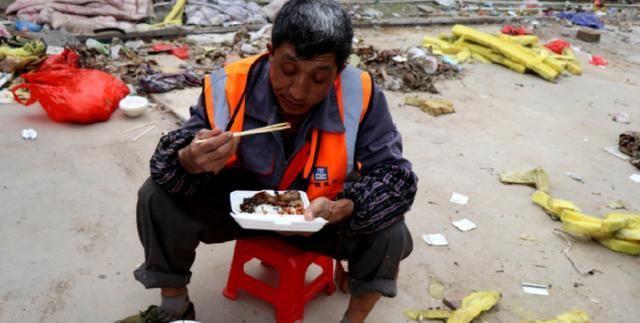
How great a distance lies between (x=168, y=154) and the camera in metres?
1.59

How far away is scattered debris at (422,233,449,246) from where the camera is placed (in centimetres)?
274

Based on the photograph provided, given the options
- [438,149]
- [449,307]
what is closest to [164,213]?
[449,307]

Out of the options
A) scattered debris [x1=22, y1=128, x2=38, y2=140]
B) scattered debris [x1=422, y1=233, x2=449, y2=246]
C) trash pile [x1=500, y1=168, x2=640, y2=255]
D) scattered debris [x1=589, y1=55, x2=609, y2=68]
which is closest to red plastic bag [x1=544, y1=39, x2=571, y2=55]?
scattered debris [x1=589, y1=55, x2=609, y2=68]

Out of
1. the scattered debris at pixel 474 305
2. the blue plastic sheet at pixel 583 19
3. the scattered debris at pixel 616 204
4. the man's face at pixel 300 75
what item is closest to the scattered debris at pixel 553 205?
the scattered debris at pixel 616 204

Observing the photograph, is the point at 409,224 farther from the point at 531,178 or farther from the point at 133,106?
the point at 133,106

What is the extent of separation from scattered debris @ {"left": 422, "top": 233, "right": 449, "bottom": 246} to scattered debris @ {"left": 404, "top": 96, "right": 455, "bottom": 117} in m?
2.08

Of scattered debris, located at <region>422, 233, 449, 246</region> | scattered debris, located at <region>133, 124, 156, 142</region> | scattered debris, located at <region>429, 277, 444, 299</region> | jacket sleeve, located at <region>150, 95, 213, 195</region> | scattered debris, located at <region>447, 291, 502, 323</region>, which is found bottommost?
scattered debris, located at <region>422, 233, 449, 246</region>

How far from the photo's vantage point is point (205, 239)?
71.3 inches

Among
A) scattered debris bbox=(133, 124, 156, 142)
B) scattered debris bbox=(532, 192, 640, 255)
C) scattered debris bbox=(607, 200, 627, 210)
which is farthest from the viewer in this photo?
scattered debris bbox=(133, 124, 156, 142)

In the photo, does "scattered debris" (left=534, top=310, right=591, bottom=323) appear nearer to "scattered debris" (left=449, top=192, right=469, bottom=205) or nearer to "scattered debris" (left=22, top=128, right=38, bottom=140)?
"scattered debris" (left=449, top=192, right=469, bottom=205)

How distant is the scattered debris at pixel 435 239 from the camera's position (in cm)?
274

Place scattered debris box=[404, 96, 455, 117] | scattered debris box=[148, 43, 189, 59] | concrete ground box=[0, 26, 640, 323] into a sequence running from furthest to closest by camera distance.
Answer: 1. scattered debris box=[148, 43, 189, 59]
2. scattered debris box=[404, 96, 455, 117]
3. concrete ground box=[0, 26, 640, 323]

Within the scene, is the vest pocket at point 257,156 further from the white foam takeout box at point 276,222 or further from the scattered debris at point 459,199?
the scattered debris at point 459,199

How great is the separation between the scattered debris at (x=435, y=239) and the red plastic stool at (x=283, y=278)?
2.43 feet
